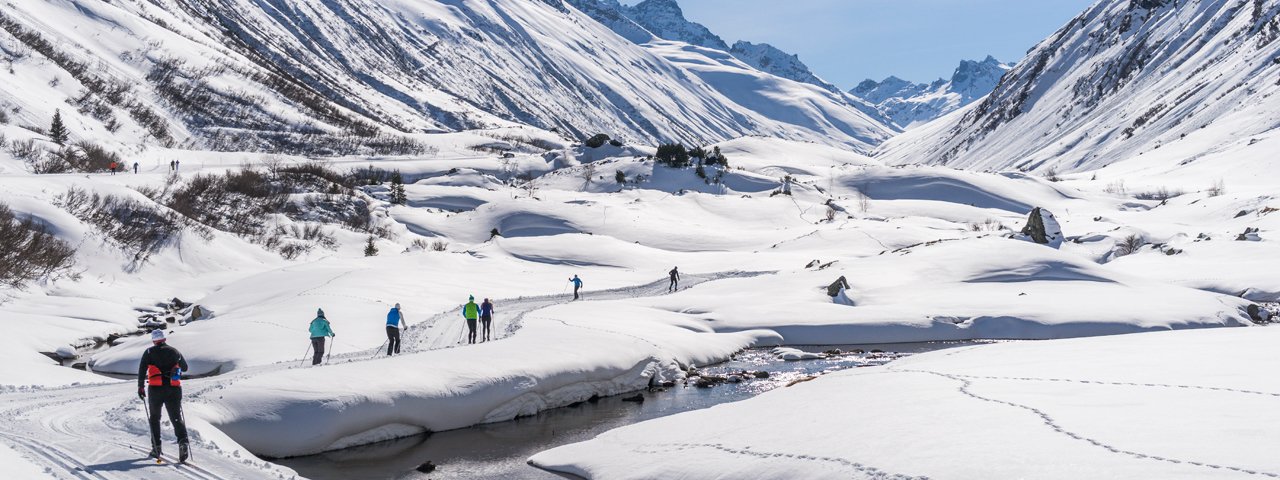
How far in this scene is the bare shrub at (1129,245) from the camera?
6444cm

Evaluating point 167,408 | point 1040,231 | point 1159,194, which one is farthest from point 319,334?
point 1159,194

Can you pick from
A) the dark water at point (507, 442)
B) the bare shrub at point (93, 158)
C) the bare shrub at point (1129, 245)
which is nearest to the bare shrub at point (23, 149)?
the bare shrub at point (93, 158)

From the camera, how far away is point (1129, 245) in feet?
214

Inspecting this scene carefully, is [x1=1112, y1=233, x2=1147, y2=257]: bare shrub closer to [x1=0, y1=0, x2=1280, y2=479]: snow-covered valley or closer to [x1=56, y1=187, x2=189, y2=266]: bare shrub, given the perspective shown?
[x1=0, y1=0, x2=1280, y2=479]: snow-covered valley

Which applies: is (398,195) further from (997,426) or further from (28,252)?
(997,426)

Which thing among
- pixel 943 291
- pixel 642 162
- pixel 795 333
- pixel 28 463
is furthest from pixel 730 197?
pixel 28 463

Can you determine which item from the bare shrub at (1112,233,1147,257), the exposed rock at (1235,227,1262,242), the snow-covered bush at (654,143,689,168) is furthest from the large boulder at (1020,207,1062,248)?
the snow-covered bush at (654,143,689,168)

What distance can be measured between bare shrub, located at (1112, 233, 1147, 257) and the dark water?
146ft

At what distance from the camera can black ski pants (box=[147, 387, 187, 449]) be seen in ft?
47.9

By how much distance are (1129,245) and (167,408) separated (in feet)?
218

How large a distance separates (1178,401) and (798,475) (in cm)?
710

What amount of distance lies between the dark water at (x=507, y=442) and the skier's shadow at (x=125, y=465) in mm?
3828

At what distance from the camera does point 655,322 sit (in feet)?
123

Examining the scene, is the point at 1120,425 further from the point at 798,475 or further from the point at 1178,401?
the point at 798,475
